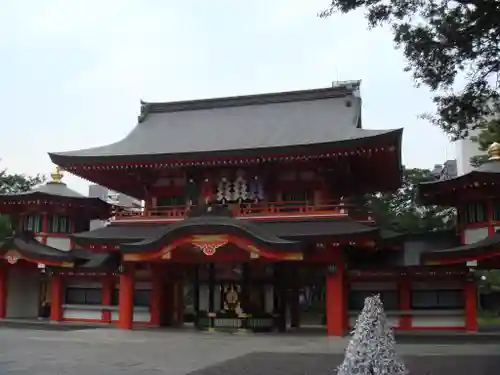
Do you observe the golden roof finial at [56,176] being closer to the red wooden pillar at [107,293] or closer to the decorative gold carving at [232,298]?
the red wooden pillar at [107,293]

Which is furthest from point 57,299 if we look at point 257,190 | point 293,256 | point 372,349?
point 372,349

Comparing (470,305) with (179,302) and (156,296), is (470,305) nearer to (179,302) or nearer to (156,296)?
(179,302)

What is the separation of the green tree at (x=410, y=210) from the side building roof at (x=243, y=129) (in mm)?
14816

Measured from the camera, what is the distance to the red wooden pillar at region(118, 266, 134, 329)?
73.7ft

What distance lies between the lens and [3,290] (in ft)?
91.2

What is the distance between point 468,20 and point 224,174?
1340 cm

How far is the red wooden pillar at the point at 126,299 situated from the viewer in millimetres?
22453

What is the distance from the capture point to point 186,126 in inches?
1062

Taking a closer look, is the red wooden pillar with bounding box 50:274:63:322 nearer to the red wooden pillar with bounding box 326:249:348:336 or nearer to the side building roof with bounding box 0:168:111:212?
the side building roof with bounding box 0:168:111:212

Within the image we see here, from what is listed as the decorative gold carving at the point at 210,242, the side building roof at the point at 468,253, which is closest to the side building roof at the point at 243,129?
the decorative gold carving at the point at 210,242

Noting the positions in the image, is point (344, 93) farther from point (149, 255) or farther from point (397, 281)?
point (149, 255)

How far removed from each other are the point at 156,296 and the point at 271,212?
20.0ft

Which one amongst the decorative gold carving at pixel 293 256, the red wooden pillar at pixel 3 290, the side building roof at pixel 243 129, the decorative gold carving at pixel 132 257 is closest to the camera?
the decorative gold carving at pixel 293 256

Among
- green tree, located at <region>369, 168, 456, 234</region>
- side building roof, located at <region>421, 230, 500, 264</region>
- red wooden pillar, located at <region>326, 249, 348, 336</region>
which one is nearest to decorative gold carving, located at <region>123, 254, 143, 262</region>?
red wooden pillar, located at <region>326, 249, 348, 336</region>
